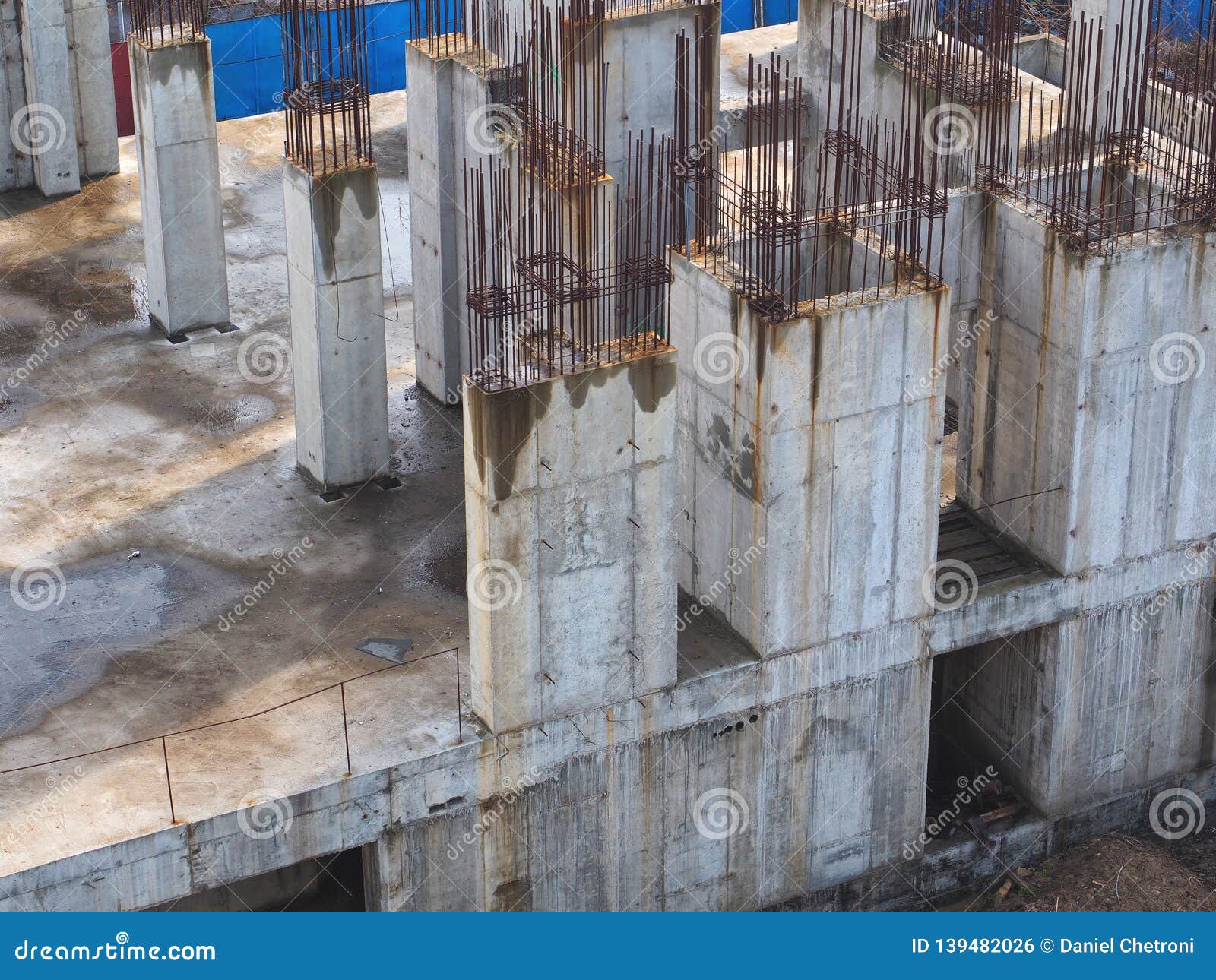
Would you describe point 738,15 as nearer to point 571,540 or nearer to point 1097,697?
point 1097,697

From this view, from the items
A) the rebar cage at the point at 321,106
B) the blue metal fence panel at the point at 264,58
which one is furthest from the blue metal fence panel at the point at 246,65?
the rebar cage at the point at 321,106

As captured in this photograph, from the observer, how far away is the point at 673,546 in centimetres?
2402

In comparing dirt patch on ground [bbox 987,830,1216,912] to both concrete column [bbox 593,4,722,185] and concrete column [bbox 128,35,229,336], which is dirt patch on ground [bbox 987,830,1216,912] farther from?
concrete column [bbox 128,35,229,336]

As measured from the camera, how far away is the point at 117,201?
130ft

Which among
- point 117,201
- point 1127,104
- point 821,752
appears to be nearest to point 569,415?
point 821,752

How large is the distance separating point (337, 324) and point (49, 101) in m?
12.9

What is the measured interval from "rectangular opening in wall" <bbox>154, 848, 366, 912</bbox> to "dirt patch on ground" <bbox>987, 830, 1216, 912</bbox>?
8.55 metres

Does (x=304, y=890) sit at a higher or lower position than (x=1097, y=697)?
lower

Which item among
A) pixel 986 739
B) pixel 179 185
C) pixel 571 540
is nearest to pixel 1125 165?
pixel 986 739

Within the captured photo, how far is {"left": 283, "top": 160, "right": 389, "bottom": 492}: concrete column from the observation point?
28.4 metres

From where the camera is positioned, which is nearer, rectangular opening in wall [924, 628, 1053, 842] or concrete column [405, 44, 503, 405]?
rectangular opening in wall [924, 628, 1053, 842]

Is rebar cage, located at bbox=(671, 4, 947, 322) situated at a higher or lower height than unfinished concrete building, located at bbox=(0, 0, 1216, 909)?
higher

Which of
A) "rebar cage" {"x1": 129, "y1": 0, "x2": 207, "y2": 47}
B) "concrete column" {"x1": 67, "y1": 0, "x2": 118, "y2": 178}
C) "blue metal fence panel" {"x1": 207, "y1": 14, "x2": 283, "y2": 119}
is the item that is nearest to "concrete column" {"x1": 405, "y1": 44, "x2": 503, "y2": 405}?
"rebar cage" {"x1": 129, "y1": 0, "x2": 207, "y2": 47}

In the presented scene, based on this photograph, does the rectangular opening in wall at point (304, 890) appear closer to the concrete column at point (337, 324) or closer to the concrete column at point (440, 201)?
the concrete column at point (337, 324)
